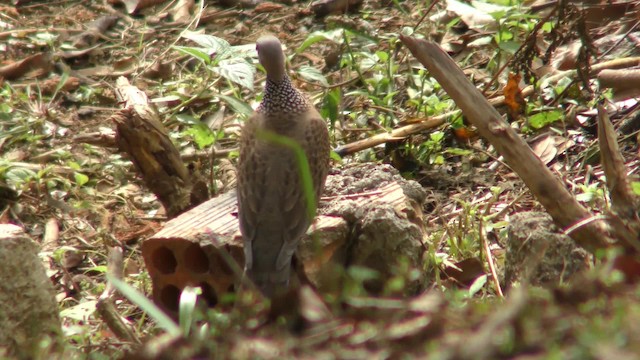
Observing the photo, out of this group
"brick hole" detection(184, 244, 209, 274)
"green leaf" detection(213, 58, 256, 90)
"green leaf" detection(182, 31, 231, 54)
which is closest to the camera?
"brick hole" detection(184, 244, 209, 274)

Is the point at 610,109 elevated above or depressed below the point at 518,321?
below

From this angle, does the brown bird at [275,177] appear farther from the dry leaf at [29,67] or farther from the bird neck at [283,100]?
the dry leaf at [29,67]

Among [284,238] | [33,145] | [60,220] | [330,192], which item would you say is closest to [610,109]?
[330,192]

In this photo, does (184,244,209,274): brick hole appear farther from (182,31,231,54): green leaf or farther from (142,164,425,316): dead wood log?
(182,31,231,54): green leaf

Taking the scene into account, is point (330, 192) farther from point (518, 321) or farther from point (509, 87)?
point (518, 321)

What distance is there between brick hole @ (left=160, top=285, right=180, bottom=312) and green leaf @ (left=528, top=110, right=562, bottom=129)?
2.81m

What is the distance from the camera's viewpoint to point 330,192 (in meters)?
5.32

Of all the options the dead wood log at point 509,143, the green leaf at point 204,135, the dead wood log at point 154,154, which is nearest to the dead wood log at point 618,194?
the dead wood log at point 509,143

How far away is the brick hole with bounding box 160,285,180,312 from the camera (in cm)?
505

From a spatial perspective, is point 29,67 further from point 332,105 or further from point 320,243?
point 320,243

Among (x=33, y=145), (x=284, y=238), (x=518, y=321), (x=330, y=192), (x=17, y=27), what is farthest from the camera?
(x=17, y=27)

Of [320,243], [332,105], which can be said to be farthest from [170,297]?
[332,105]

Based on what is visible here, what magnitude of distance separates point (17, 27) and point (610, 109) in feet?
18.3

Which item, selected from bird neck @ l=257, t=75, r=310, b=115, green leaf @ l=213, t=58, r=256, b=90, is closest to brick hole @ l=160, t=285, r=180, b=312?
bird neck @ l=257, t=75, r=310, b=115
